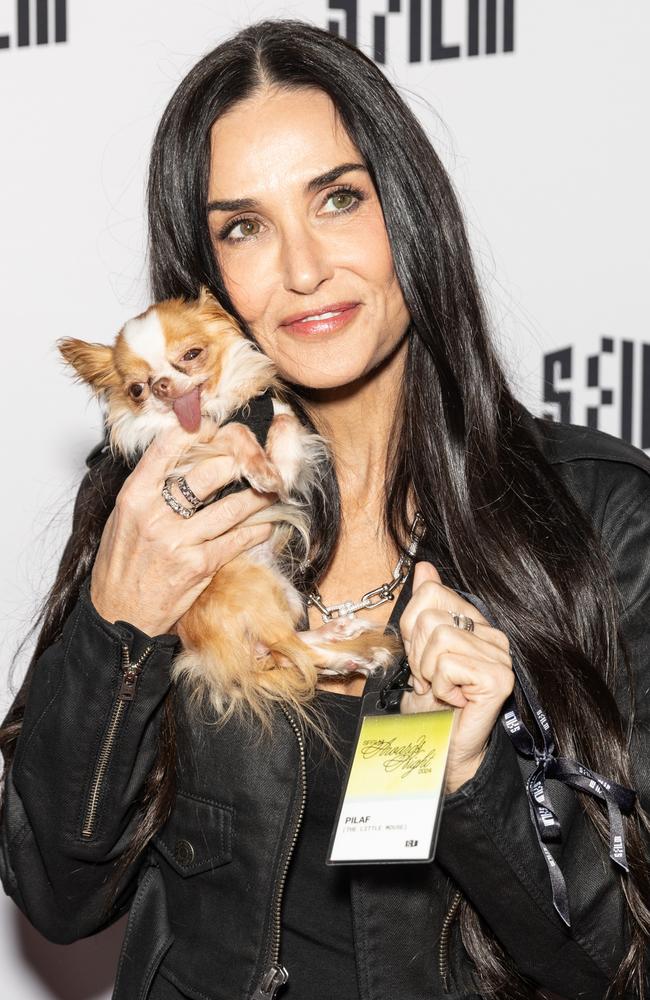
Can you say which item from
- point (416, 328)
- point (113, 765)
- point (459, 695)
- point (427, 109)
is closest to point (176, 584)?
point (113, 765)

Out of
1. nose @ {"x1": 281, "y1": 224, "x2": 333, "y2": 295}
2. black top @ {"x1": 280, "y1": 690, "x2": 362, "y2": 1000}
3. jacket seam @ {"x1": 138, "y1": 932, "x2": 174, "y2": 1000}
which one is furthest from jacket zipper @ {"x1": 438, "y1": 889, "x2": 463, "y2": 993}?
nose @ {"x1": 281, "y1": 224, "x2": 333, "y2": 295}

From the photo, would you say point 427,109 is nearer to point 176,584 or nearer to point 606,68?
point 606,68

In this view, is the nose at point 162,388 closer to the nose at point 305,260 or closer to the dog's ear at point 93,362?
the dog's ear at point 93,362

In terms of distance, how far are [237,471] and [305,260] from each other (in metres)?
0.37

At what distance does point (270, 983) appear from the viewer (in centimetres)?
175

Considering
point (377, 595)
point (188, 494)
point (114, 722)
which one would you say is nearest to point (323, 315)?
point (188, 494)

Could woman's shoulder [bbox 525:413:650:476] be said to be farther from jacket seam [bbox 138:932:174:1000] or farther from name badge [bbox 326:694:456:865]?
jacket seam [bbox 138:932:174:1000]

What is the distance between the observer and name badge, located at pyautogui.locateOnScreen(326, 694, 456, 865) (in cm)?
142

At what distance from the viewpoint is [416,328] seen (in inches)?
79.9

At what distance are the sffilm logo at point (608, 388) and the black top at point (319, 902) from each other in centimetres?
123

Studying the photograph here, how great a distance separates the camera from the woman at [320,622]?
171cm

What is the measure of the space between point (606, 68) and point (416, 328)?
1.04m

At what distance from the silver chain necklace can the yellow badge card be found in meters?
0.49

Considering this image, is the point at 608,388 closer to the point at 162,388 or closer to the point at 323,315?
the point at 323,315
